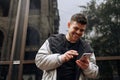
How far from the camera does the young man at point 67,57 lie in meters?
2.40

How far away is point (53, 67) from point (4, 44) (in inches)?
104

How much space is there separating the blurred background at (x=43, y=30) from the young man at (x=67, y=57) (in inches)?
63.5

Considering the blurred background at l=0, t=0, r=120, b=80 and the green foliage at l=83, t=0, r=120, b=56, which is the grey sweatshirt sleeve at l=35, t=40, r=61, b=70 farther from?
the green foliage at l=83, t=0, r=120, b=56

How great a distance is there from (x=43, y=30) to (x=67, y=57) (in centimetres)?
256

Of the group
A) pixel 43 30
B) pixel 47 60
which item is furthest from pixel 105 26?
pixel 47 60

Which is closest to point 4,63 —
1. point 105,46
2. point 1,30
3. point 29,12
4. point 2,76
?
point 2,76

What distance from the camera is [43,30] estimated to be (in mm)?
4797

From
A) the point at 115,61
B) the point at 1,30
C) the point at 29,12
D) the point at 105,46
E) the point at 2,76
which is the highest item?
the point at 29,12

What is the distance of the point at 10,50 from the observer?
4598mm

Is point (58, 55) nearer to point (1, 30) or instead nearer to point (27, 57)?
point (27, 57)

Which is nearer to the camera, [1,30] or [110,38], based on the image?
[110,38]

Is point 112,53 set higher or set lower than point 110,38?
lower

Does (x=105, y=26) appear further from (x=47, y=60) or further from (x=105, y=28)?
(x=47, y=60)

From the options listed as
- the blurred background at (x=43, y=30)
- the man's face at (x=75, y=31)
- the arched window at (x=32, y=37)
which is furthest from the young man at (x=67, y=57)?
the arched window at (x=32, y=37)
